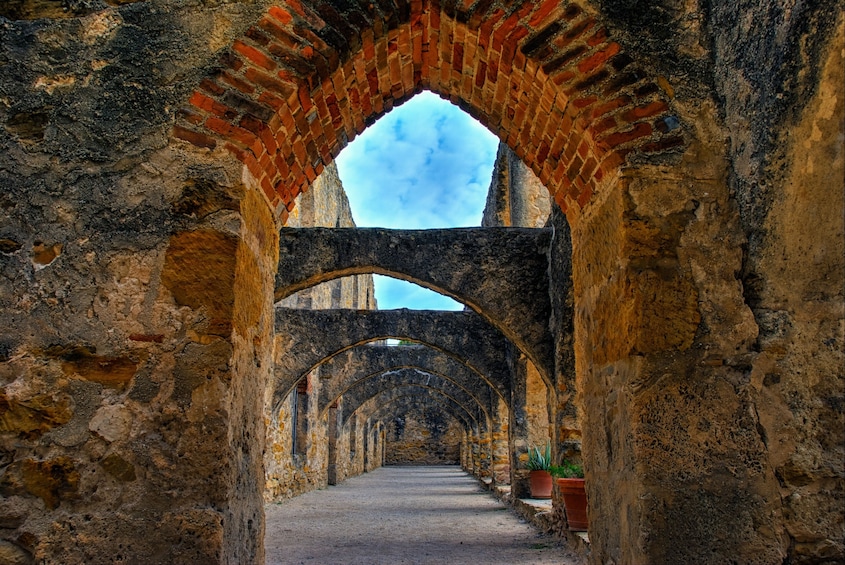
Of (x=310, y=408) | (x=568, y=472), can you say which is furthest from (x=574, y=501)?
(x=310, y=408)

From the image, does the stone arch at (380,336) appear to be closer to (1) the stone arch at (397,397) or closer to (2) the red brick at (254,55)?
(2) the red brick at (254,55)

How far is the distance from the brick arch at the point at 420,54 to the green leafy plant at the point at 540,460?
6.31 m

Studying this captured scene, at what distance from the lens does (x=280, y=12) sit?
2482 mm

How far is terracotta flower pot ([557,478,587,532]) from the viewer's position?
5.75 metres

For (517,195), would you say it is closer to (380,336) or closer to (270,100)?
(380,336)

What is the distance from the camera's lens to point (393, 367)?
13953 mm

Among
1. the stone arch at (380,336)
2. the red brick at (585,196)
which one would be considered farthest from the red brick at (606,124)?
the stone arch at (380,336)

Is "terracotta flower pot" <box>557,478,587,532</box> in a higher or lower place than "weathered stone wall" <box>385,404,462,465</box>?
lower

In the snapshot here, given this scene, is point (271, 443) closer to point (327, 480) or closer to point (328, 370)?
point (328, 370)

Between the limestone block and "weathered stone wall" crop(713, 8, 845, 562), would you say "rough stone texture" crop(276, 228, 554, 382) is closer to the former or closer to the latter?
"weathered stone wall" crop(713, 8, 845, 562)

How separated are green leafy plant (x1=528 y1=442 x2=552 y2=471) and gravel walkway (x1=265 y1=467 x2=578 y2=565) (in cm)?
75

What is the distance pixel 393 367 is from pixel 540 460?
547cm

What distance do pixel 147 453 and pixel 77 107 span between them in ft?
4.28

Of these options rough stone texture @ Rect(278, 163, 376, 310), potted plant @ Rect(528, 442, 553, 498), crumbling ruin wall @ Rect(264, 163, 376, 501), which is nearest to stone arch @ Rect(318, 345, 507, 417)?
crumbling ruin wall @ Rect(264, 163, 376, 501)
